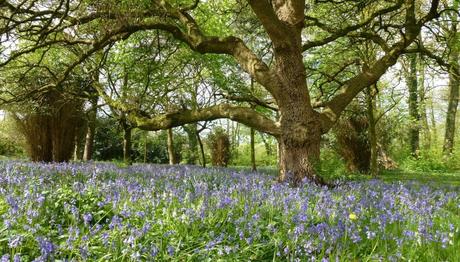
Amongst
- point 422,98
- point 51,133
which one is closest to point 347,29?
point 422,98

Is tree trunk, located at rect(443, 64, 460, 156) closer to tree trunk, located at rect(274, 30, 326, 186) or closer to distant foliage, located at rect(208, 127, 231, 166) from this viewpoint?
distant foliage, located at rect(208, 127, 231, 166)

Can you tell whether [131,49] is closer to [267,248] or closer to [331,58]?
[331,58]

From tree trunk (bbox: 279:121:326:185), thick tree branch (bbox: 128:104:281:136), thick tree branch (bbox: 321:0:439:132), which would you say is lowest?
tree trunk (bbox: 279:121:326:185)

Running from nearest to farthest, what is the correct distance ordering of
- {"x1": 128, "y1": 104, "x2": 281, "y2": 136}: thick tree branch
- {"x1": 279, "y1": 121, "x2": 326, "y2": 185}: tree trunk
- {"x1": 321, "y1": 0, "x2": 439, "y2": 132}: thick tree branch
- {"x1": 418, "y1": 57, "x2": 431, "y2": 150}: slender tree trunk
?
1. {"x1": 279, "y1": 121, "x2": 326, "y2": 185}: tree trunk
2. {"x1": 128, "y1": 104, "x2": 281, "y2": 136}: thick tree branch
3. {"x1": 321, "y1": 0, "x2": 439, "y2": 132}: thick tree branch
4. {"x1": 418, "y1": 57, "x2": 431, "y2": 150}: slender tree trunk

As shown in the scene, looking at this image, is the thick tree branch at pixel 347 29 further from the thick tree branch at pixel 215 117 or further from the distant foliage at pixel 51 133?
the distant foliage at pixel 51 133

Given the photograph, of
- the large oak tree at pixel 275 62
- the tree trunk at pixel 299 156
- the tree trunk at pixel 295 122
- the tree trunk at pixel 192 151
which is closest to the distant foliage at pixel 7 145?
the tree trunk at pixel 192 151

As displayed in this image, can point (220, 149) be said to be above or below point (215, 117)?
above

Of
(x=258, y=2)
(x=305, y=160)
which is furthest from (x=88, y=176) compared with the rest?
(x=258, y=2)

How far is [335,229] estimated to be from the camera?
11.8ft

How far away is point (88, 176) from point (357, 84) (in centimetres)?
558

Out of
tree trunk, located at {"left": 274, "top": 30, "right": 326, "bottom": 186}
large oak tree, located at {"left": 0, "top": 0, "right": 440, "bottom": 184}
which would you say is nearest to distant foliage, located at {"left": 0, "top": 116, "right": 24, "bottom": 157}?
large oak tree, located at {"left": 0, "top": 0, "right": 440, "bottom": 184}

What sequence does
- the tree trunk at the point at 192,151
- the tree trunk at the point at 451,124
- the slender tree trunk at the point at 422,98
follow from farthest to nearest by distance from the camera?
the tree trunk at the point at 192,151
the tree trunk at the point at 451,124
the slender tree trunk at the point at 422,98

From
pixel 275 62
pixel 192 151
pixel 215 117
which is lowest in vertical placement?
pixel 215 117

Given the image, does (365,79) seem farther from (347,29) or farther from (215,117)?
(215,117)
